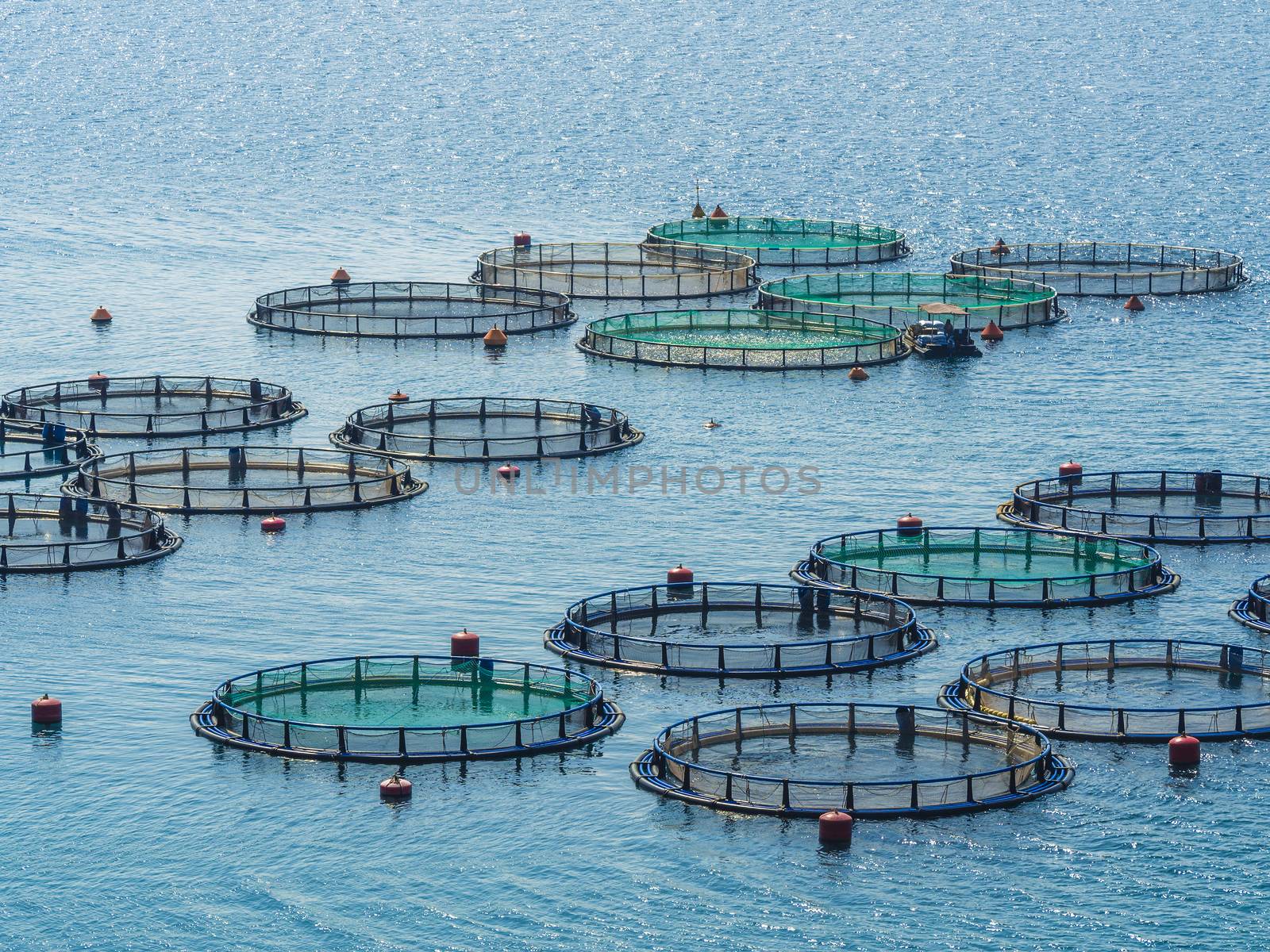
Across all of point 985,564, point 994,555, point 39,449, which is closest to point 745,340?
point 39,449

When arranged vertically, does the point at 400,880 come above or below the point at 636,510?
below

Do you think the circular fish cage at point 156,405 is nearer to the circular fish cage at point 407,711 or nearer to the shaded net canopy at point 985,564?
the shaded net canopy at point 985,564

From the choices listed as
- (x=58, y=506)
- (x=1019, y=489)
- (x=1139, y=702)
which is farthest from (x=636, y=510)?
(x=1139, y=702)

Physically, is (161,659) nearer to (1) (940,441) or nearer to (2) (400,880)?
(2) (400,880)

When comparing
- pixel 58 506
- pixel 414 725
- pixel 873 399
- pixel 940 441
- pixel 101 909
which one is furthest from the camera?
pixel 873 399

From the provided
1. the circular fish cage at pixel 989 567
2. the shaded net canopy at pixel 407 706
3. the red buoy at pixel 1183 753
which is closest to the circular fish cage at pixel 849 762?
the red buoy at pixel 1183 753

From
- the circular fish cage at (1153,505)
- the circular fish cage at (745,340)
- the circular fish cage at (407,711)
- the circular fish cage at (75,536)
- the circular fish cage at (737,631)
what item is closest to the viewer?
the circular fish cage at (407,711)

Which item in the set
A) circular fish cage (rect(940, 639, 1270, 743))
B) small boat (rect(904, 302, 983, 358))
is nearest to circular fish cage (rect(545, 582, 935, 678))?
circular fish cage (rect(940, 639, 1270, 743))

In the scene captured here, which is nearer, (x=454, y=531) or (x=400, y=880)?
(x=400, y=880)
